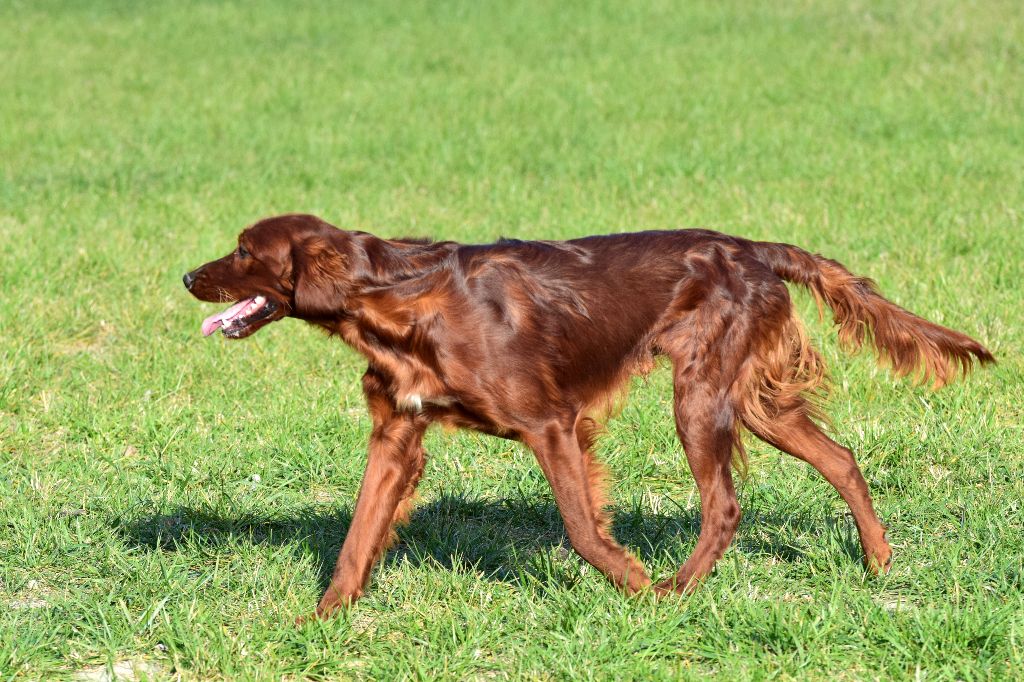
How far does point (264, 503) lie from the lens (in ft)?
14.8

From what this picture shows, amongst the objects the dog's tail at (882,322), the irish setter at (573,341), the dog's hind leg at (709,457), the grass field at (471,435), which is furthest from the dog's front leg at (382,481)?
the dog's tail at (882,322)

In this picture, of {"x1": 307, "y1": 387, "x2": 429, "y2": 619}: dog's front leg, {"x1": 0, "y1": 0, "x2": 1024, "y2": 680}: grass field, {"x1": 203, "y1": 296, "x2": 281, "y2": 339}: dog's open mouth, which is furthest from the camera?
{"x1": 307, "y1": 387, "x2": 429, "y2": 619}: dog's front leg

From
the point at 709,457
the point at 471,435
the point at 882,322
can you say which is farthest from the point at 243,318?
the point at 882,322

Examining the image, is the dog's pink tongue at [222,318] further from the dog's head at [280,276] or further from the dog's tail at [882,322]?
the dog's tail at [882,322]

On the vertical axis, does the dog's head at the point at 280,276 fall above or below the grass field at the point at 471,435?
above

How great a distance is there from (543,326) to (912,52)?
35.8 feet

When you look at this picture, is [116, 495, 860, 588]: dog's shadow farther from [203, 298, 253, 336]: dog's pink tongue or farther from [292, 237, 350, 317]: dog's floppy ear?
[292, 237, 350, 317]: dog's floppy ear

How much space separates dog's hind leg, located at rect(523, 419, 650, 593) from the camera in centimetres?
365

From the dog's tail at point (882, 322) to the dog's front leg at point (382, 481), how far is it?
1271mm

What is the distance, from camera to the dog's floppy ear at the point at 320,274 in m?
3.58

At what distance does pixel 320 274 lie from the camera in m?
3.59

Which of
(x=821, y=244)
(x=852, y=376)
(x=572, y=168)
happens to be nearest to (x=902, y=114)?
(x=572, y=168)

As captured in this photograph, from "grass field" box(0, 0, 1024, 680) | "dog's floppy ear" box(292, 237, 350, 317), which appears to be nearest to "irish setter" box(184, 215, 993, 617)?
"dog's floppy ear" box(292, 237, 350, 317)

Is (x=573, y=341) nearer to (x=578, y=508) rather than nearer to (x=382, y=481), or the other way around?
(x=578, y=508)
